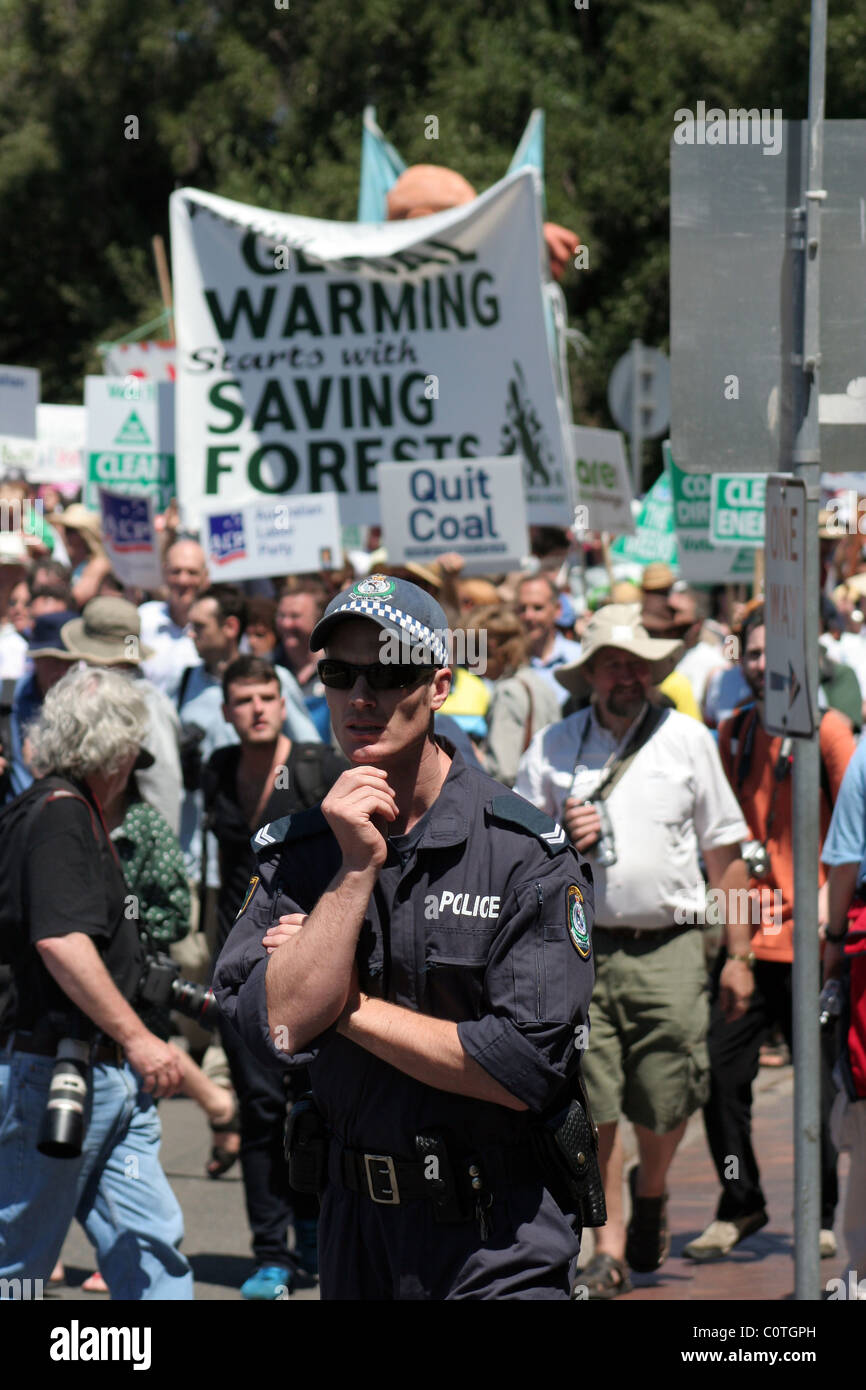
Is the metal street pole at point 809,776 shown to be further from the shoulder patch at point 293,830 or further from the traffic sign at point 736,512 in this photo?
the traffic sign at point 736,512

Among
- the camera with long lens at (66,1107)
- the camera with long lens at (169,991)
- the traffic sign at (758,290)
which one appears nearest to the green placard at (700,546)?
the camera with long lens at (169,991)

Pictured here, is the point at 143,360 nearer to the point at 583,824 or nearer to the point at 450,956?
the point at 583,824

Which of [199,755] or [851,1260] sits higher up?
[199,755]

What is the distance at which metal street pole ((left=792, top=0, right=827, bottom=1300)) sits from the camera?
450 centimetres

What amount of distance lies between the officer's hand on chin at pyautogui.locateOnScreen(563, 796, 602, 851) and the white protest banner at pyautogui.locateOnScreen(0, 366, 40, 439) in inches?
277

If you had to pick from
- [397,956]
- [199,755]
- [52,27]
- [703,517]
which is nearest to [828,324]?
[397,956]

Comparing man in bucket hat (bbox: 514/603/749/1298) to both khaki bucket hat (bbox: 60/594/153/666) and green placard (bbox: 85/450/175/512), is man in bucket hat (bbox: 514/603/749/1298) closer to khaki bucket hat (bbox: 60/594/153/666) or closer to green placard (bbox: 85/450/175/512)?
khaki bucket hat (bbox: 60/594/153/666)

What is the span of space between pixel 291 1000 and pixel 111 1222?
215 centimetres

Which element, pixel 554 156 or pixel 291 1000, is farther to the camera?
pixel 554 156

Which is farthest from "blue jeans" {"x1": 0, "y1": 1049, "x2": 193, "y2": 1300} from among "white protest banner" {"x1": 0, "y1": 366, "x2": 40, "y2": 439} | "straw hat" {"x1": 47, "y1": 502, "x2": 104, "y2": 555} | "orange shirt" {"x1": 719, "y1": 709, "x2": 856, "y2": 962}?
"white protest banner" {"x1": 0, "y1": 366, "x2": 40, "y2": 439}

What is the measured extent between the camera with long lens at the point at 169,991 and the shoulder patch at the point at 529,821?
5.99 feet
